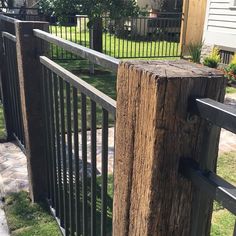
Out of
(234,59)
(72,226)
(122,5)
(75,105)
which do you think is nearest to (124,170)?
(75,105)

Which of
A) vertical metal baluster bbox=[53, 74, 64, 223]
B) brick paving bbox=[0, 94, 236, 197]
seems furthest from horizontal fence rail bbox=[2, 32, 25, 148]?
vertical metal baluster bbox=[53, 74, 64, 223]

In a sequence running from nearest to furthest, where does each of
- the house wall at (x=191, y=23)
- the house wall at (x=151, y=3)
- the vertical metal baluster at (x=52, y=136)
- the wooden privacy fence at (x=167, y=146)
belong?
1. the wooden privacy fence at (x=167, y=146)
2. the vertical metal baluster at (x=52, y=136)
3. the house wall at (x=191, y=23)
4. the house wall at (x=151, y=3)

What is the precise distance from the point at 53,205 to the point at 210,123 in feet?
7.71

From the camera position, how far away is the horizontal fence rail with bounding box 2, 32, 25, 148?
3928mm

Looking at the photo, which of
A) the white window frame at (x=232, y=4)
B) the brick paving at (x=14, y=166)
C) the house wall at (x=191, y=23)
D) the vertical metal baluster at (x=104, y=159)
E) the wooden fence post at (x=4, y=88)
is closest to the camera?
the vertical metal baluster at (x=104, y=159)

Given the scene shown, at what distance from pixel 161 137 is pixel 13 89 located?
340 cm

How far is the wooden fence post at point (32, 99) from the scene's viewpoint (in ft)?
9.14

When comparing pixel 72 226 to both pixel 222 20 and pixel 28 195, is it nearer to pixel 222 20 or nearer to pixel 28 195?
pixel 28 195

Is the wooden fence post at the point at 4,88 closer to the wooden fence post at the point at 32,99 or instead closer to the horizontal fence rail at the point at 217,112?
the wooden fence post at the point at 32,99

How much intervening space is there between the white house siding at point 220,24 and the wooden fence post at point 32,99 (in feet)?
22.5

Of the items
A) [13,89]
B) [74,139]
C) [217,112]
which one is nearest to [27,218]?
[74,139]

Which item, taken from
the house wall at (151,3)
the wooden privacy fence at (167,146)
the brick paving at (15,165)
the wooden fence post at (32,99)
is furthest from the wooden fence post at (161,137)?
the house wall at (151,3)

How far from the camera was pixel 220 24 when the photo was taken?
9289 millimetres

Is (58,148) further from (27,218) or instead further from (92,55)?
(92,55)
